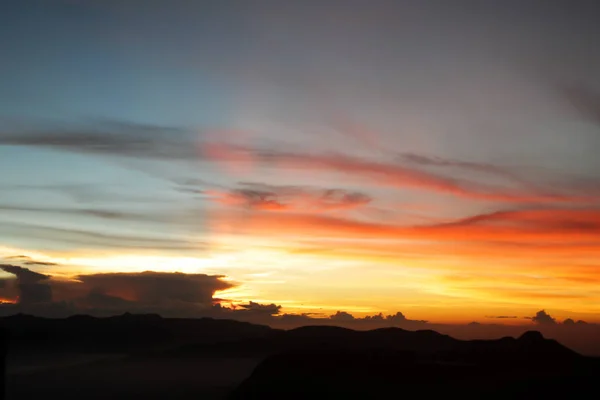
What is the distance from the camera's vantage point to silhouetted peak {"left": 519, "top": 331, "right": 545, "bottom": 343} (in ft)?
437

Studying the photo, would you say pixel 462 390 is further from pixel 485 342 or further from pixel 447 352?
pixel 485 342

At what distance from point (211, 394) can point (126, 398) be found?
24.3 meters

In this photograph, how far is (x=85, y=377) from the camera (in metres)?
186

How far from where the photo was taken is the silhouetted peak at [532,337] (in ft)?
437

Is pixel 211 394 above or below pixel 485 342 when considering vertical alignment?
below

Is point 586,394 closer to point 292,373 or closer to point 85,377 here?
point 292,373

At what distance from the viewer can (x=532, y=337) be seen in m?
135

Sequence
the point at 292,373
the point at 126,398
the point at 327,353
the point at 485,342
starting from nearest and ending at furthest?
the point at 292,373 → the point at 327,353 → the point at 126,398 → the point at 485,342

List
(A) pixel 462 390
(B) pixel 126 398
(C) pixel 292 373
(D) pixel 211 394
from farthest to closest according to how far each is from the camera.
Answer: (B) pixel 126 398
(D) pixel 211 394
(C) pixel 292 373
(A) pixel 462 390

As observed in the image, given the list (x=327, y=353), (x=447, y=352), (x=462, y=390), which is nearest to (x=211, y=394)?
(x=327, y=353)

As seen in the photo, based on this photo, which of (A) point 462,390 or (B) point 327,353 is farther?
(B) point 327,353

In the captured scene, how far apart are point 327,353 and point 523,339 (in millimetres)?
57391

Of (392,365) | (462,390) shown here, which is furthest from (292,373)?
(462,390)

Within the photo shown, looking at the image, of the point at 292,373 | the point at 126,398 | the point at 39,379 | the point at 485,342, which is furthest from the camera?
the point at 39,379
